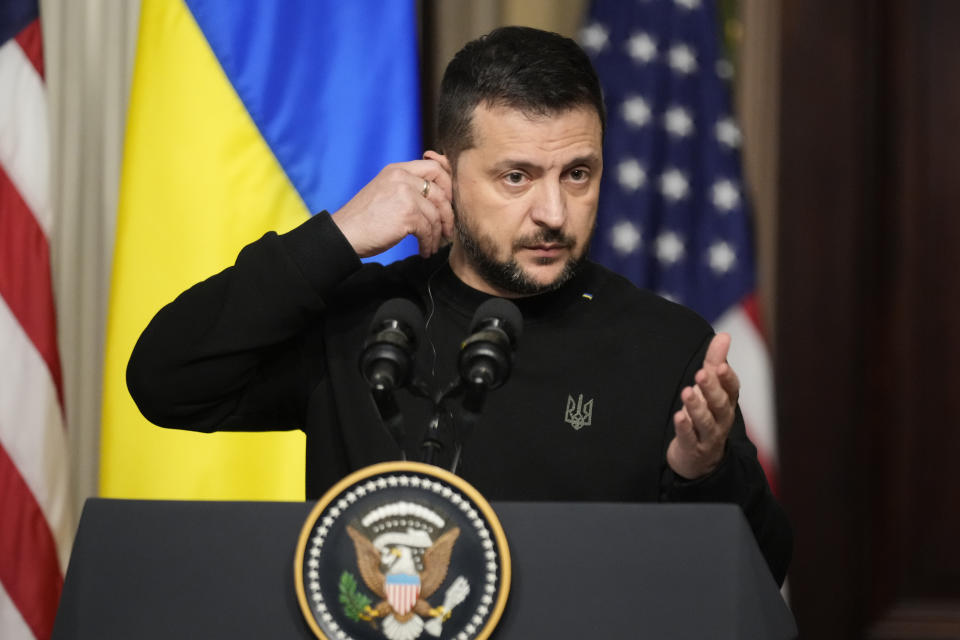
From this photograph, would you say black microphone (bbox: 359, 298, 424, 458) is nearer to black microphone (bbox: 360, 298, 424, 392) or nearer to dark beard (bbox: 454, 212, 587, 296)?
black microphone (bbox: 360, 298, 424, 392)

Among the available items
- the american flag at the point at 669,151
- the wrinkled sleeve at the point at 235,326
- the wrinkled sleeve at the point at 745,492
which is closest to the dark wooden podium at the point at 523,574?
the wrinkled sleeve at the point at 745,492

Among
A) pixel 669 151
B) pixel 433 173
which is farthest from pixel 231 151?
pixel 669 151

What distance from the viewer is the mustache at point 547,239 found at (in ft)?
5.45

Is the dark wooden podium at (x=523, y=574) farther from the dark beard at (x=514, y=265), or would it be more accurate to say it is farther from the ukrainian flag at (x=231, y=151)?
the ukrainian flag at (x=231, y=151)

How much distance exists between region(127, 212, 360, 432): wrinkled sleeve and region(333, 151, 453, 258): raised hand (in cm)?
5

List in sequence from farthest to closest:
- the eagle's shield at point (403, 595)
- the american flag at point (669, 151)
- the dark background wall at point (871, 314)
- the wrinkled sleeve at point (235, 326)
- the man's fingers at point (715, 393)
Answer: the dark background wall at point (871, 314) < the american flag at point (669, 151) < the wrinkled sleeve at point (235, 326) < the man's fingers at point (715, 393) < the eagle's shield at point (403, 595)

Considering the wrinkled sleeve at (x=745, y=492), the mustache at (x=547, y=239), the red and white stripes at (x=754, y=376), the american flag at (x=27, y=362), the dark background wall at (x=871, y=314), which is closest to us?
the wrinkled sleeve at (x=745, y=492)

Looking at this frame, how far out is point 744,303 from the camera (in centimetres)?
264

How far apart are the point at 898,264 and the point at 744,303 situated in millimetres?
668

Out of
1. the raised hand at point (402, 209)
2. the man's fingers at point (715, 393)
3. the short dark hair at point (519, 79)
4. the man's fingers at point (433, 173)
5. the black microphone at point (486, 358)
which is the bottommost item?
the man's fingers at point (715, 393)

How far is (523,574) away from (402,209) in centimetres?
75

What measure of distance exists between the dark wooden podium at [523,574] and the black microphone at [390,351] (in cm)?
15

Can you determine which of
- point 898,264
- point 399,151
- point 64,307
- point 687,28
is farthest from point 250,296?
point 898,264

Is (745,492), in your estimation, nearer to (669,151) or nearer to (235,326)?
(235,326)
